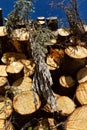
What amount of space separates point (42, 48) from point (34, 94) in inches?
16.2

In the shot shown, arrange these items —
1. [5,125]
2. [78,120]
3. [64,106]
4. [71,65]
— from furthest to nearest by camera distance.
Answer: [71,65], [64,106], [5,125], [78,120]

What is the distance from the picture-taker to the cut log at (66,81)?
3791 millimetres

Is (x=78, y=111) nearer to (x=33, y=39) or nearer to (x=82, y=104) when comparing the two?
(x=82, y=104)

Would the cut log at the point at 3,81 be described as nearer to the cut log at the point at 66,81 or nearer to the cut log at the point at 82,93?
the cut log at the point at 66,81

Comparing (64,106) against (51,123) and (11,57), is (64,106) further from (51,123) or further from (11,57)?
(11,57)

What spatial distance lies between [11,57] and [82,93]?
0.84 meters

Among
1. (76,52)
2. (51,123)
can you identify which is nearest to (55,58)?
(76,52)

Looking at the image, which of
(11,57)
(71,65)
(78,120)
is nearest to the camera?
(78,120)

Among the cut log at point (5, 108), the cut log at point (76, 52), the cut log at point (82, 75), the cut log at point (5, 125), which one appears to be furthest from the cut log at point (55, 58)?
the cut log at point (5, 125)

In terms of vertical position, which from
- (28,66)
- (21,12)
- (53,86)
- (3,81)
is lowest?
(53,86)

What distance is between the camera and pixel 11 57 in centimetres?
406

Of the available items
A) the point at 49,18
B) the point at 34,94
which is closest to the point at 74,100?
the point at 34,94

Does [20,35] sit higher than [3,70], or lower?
higher

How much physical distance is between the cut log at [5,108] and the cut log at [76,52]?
0.70 m
